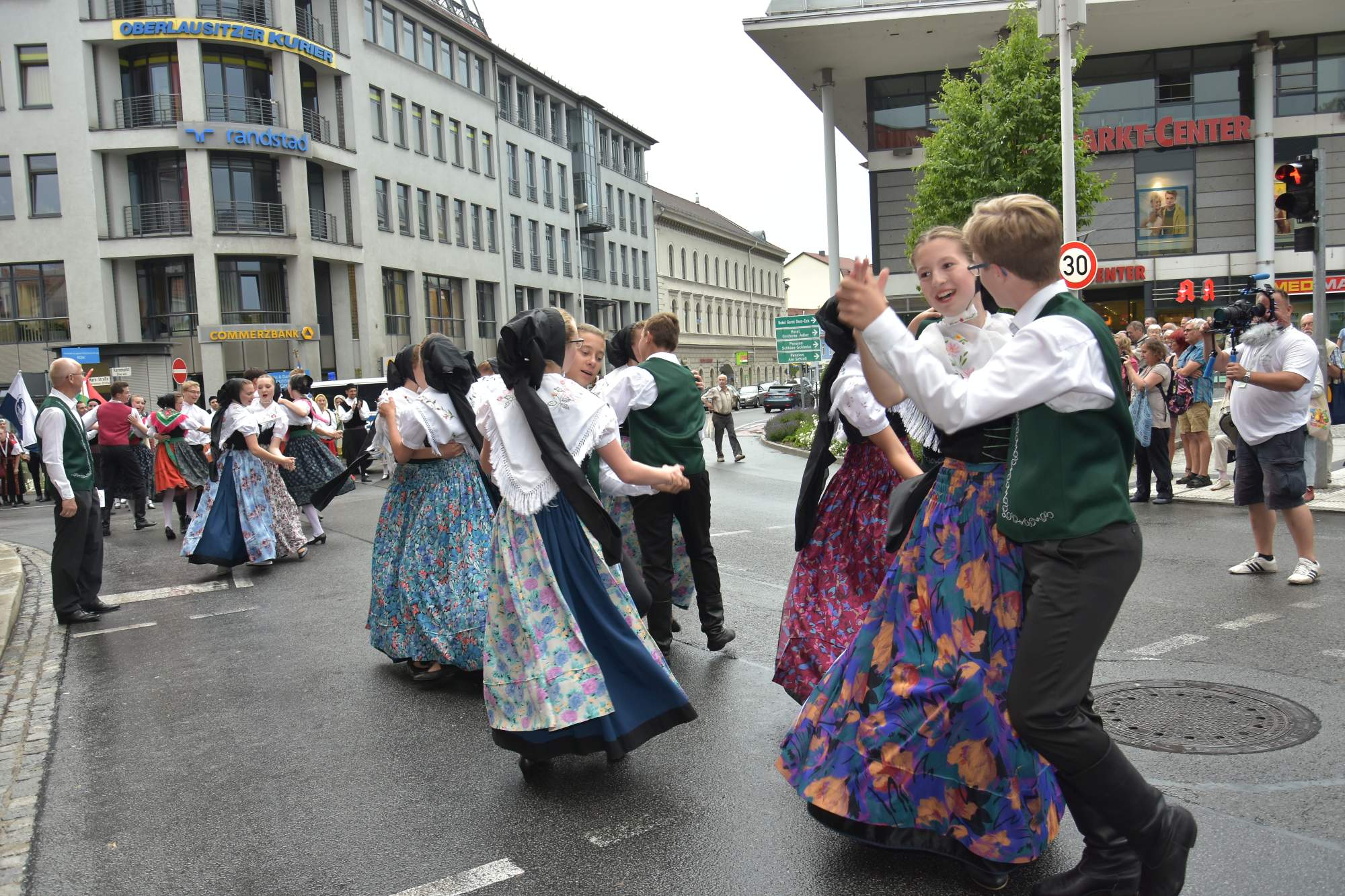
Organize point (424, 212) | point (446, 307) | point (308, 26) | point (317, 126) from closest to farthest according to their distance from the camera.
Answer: point (308, 26) → point (317, 126) → point (424, 212) → point (446, 307)

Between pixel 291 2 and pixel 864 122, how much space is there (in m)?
21.1

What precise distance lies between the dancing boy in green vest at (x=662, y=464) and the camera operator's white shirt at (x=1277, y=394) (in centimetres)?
369

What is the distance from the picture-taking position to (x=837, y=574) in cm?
475

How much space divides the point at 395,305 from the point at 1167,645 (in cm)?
4233

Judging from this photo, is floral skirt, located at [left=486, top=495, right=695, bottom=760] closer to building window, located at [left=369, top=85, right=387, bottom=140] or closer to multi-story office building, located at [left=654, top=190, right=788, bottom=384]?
building window, located at [left=369, top=85, right=387, bottom=140]

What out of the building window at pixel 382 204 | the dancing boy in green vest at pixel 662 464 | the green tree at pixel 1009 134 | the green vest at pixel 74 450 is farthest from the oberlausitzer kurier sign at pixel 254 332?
the dancing boy in green vest at pixel 662 464

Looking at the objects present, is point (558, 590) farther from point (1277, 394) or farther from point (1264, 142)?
point (1264, 142)

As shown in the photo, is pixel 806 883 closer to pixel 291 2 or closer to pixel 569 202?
pixel 291 2

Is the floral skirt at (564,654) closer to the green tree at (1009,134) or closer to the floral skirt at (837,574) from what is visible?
the floral skirt at (837,574)

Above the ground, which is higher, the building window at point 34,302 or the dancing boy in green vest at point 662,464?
the building window at point 34,302

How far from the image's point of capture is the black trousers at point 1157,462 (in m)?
11.6

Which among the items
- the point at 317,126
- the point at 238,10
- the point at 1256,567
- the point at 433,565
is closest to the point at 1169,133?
the point at 317,126

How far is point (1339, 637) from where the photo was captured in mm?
5809

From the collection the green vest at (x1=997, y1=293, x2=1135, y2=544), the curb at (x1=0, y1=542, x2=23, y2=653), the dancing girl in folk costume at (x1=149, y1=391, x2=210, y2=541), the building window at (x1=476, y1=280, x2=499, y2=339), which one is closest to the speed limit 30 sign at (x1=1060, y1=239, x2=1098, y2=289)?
the dancing girl in folk costume at (x1=149, y1=391, x2=210, y2=541)
